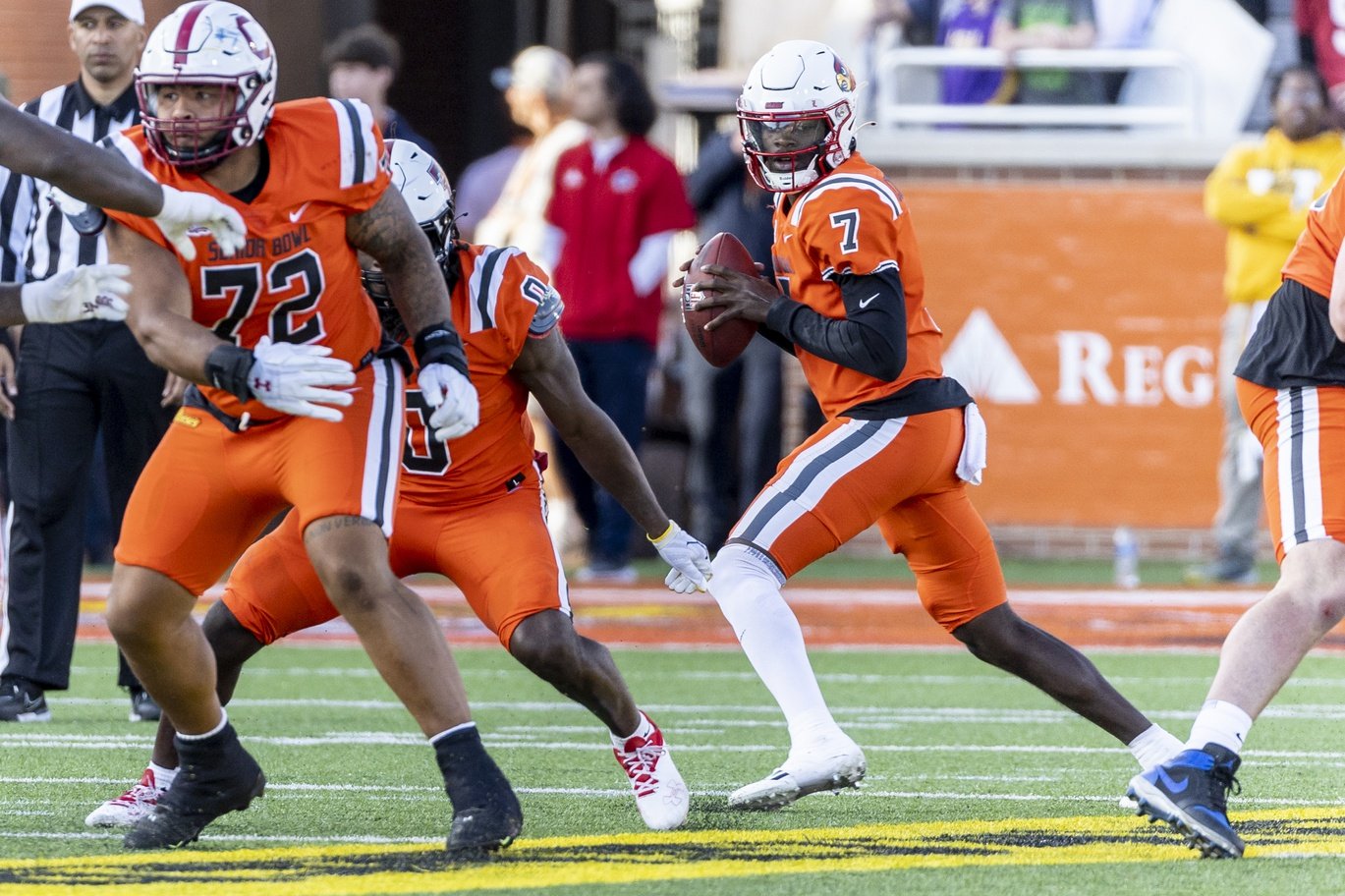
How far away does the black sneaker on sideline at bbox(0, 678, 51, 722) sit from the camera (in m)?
6.03

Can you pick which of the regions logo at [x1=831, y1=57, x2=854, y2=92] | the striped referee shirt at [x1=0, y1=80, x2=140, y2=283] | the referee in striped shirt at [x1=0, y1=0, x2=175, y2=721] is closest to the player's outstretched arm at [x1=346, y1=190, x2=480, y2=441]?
the regions logo at [x1=831, y1=57, x2=854, y2=92]

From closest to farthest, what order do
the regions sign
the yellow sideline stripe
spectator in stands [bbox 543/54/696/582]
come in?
the yellow sideline stripe → spectator in stands [bbox 543/54/696/582] → the regions sign

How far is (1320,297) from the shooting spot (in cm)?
438

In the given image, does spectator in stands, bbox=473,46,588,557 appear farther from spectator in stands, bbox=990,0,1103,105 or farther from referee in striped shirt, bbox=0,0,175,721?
referee in striped shirt, bbox=0,0,175,721

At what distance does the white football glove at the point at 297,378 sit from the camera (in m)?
3.90

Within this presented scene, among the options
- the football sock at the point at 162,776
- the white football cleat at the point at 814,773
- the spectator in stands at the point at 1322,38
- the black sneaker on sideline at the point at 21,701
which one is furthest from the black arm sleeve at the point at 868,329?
the spectator in stands at the point at 1322,38

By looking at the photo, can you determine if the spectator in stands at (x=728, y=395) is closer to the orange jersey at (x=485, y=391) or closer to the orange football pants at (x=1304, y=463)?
the orange jersey at (x=485, y=391)

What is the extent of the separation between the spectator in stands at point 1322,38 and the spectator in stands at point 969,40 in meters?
2.26

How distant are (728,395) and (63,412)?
537cm

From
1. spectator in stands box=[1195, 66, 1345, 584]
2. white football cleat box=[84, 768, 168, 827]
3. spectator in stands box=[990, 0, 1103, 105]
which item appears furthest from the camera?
spectator in stands box=[990, 0, 1103, 105]

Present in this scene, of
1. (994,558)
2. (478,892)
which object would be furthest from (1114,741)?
(478,892)

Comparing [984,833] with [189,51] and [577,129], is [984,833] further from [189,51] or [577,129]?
[577,129]

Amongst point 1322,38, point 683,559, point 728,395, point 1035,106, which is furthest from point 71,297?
point 1322,38

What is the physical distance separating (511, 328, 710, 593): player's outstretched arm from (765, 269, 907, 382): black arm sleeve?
0.50 metres
